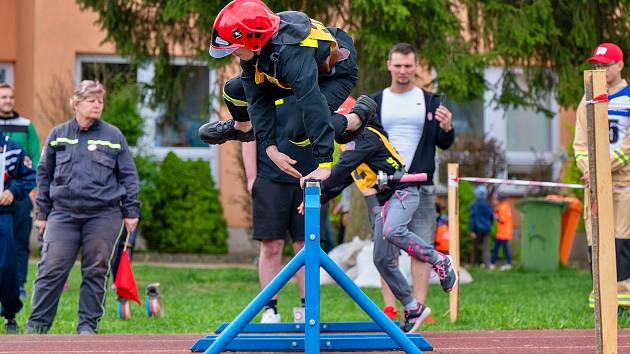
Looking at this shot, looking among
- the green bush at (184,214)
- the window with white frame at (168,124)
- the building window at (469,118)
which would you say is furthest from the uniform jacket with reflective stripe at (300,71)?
the building window at (469,118)

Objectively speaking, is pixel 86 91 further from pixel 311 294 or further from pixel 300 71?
pixel 311 294

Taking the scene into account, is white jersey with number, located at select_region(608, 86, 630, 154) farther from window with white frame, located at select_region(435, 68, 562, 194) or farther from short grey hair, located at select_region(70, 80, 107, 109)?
window with white frame, located at select_region(435, 68, 562, 194)

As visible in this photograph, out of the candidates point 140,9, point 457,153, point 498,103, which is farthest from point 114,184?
point 457,153

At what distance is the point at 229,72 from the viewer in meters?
17.2

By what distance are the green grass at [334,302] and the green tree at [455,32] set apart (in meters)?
2.46

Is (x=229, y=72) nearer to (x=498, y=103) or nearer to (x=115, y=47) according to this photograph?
(x=115, y=47)

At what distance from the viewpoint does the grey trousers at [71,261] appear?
8922 mm

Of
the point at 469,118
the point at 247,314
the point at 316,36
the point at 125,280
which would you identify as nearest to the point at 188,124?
the point at 469,118

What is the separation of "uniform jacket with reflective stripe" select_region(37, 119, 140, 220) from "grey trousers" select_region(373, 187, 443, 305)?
2.00m

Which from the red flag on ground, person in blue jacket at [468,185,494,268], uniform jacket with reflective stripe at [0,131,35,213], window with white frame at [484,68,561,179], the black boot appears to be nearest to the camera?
the black boot

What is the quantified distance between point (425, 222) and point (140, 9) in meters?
7.43

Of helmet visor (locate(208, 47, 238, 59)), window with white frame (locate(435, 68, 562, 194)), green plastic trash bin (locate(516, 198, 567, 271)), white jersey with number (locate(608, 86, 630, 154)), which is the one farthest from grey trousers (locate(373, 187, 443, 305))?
window with white frame (locate(435, 68, 562, 194))

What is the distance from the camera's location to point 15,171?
964 centimetres

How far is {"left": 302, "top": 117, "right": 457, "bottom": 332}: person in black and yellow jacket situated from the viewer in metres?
8.34
